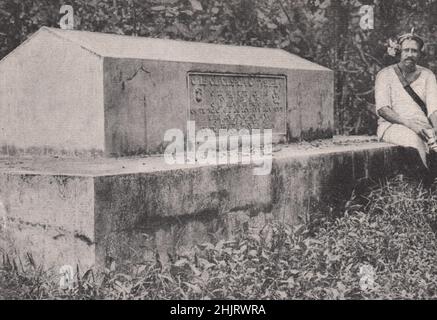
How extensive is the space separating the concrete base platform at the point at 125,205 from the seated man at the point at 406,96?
A: 1.88m

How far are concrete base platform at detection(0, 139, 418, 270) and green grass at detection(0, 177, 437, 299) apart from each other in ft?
0.38

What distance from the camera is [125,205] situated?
4078mm

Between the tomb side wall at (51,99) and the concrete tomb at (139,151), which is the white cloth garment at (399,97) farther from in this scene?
the tomb side wall at (51,99)

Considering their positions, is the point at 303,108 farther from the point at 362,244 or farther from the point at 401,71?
the point at 362,244

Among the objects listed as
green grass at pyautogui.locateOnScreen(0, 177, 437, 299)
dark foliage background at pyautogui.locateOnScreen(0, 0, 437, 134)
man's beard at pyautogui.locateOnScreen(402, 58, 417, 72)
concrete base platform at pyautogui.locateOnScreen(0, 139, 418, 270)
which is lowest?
green grass at pyautogui.locateOnScreen(0, 177, 437, 299)

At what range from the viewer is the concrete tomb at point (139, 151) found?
406 centimetres

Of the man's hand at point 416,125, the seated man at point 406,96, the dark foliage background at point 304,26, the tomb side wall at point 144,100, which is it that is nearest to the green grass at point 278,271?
the tomb side wall at point 144,100

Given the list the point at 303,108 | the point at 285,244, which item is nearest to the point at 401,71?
the point at 303,108

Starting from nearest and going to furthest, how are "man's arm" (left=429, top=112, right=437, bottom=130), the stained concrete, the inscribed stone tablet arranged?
the stained concrete, the inscribed stone tablet, "man's arm" (left=429, top=112, right=437, bottom=130)

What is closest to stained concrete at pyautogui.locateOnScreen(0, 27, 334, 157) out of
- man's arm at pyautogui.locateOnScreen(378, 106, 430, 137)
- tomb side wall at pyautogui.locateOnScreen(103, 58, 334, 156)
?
tomb side wall at pyautogui.locateOnScreen(103, 58, 334, 156)

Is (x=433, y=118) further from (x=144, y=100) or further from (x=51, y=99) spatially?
(x=51, y=99)

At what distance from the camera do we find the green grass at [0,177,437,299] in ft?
12.8

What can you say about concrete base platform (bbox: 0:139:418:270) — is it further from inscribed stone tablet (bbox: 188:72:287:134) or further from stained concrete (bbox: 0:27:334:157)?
inscribed stone tablet (bbox: 188:72:287:134)

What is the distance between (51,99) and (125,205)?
4.71ft
